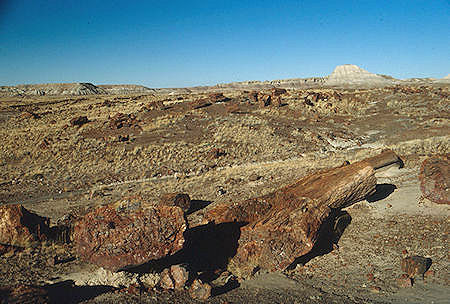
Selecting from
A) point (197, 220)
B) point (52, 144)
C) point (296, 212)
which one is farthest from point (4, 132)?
point (296, 212)

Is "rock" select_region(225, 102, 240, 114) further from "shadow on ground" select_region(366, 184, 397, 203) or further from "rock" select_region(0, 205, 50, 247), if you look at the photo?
"rock" select_region(0, 205, 50, 247)

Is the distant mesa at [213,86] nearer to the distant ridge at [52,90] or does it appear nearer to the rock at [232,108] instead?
the distant ridge at [52,90]

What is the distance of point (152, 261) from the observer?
6910 mm

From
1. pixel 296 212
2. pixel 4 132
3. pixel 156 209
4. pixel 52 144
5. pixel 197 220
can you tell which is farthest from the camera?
pixel 4 132

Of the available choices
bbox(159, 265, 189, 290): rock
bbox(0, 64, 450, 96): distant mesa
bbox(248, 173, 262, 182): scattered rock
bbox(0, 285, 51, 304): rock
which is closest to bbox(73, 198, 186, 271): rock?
bbox(159, 265, 189, 290): rock

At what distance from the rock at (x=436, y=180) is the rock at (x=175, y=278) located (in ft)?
26.4

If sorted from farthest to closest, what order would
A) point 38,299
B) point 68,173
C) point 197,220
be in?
point 68,173
point 197,220
point 38,299

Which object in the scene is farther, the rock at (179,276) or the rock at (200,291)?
the rock at (179,276)

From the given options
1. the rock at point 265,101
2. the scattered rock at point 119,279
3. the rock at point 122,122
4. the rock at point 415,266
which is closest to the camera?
the rock at point 415,266

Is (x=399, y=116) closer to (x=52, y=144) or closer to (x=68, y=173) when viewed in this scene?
(x=68, y=173)

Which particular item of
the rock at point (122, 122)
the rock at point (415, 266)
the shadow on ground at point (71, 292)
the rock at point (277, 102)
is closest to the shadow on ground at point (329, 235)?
the rock at point (415, 266)

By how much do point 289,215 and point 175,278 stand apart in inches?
129

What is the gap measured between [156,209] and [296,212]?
3629mm

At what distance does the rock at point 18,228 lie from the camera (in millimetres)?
8906
